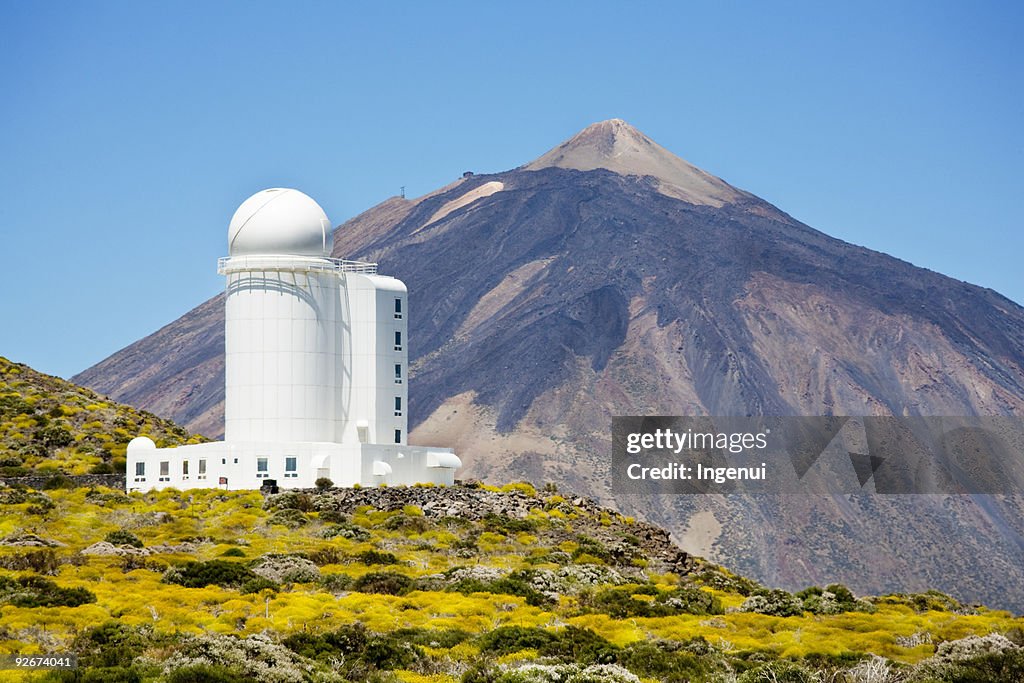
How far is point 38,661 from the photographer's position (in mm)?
28141

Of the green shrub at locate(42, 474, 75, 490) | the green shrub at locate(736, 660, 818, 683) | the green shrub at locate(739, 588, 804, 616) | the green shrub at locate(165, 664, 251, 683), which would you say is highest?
the green shrub at locate(42, 474, 75, 490)

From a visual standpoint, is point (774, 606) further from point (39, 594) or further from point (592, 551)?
point (39, 594)

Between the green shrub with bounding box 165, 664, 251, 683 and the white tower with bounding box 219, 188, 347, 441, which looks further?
the white tower with bounding box 219, 188, 347, 441

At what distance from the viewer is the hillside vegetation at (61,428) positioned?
61.2m

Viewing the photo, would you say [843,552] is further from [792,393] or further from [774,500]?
[792,393]

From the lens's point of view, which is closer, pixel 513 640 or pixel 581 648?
pixel 581 648

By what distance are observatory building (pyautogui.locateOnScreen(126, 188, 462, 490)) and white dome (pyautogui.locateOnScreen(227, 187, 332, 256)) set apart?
37 mm

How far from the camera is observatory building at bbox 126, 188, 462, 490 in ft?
181

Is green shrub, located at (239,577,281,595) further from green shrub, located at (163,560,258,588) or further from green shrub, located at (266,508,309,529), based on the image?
green shrub, located at (266,508,309,529)

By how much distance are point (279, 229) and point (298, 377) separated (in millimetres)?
5603

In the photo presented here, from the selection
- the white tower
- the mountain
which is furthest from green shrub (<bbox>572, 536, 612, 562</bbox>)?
the mountain

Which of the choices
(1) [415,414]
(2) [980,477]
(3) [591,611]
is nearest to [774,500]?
(2) [980,477]

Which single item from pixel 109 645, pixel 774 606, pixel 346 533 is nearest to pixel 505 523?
pixel 346 533

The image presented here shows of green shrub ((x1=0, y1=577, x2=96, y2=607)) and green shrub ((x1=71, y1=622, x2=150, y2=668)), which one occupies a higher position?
green shrub ((x1=0, y1=577, x2=96, y2=607))
